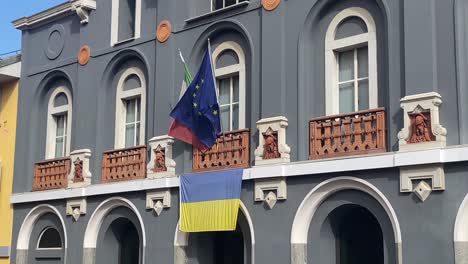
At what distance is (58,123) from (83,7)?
3950mm

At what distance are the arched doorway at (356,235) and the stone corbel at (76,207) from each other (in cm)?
839

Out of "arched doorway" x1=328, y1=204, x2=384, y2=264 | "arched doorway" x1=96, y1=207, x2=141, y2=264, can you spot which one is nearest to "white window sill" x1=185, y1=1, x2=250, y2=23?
"arched doorway" x1=328, y1=204, x2=384, y2=264

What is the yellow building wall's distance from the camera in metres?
24.5

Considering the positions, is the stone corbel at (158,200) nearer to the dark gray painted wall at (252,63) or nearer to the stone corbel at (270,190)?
the dark gray painted wall at (252,63)

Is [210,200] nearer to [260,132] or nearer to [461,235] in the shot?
[260,132]

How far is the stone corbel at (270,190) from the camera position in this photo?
16812 mm

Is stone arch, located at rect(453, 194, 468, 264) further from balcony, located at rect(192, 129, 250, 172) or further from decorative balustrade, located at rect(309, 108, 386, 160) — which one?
balcony, located at rect(192, 129, 250, 172)

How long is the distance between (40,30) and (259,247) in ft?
40.5

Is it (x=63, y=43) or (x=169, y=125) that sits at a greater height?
(x=63, y=43)

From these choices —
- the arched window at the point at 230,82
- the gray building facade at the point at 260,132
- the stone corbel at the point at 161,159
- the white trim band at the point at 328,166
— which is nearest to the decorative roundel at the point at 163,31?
the gray building facade at the point at 260,132

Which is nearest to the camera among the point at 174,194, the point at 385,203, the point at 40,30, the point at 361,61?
the point at 385,203

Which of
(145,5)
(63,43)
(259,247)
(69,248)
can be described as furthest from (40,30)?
(259,247)

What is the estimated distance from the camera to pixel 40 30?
992 inches

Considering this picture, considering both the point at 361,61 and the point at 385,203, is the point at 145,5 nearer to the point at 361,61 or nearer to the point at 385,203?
the point at 361,61
